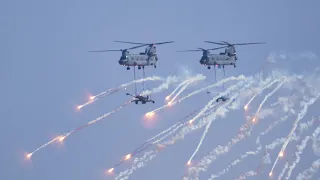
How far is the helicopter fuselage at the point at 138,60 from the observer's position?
304 feet

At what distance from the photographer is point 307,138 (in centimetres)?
9569

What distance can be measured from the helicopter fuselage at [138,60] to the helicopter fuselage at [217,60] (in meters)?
5.90

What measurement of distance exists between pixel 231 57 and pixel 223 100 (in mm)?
6366

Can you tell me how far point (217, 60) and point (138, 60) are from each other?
9.99 metres

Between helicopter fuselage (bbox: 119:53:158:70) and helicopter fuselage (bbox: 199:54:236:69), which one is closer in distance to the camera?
helicopter fuselage (bbox: 119:53:158:70)

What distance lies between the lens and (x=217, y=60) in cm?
9725

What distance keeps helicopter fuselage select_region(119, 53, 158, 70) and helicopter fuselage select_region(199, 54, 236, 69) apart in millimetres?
5905

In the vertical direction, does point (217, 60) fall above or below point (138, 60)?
below

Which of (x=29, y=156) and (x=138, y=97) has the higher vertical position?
(x=138, y=97)

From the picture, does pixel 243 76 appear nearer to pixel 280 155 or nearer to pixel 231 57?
pixel 231 57

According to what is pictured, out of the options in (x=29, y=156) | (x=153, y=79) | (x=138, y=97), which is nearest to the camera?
(x=138, y=97)

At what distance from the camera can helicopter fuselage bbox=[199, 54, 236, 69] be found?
317 feet

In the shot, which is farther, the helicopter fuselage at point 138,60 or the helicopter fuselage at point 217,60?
the helicopter fuselage at point 217,60

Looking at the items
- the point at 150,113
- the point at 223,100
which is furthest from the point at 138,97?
the point at 223,100
